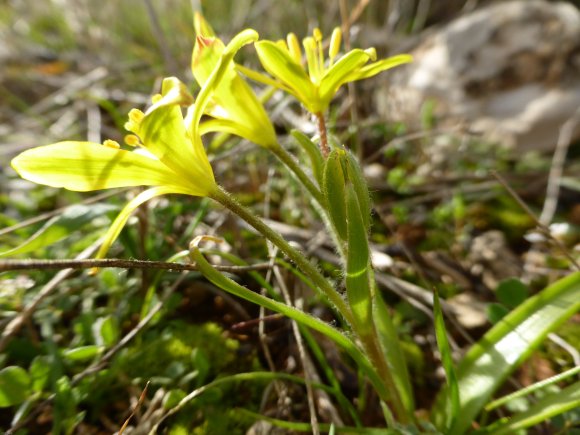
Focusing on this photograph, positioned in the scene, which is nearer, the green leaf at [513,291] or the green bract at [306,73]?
the green bract at [306,73]

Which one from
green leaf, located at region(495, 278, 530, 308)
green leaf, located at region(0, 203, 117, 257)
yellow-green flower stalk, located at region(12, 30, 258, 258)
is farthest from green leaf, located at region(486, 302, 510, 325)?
green leaf, located at region(0, 203, 117, 257)

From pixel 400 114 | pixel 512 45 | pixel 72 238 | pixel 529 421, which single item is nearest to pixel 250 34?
pixel 529 421

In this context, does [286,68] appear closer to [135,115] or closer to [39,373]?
[135,115]

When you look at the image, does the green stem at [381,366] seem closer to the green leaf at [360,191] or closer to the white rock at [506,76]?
the green leaf at [360,191]

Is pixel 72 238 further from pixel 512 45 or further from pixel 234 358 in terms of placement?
pixel 512 45

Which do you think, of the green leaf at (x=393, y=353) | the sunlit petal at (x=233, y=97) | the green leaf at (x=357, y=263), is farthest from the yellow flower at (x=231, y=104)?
the green leaf at (x=393, y=353)

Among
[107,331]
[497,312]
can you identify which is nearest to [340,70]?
[497,312]
